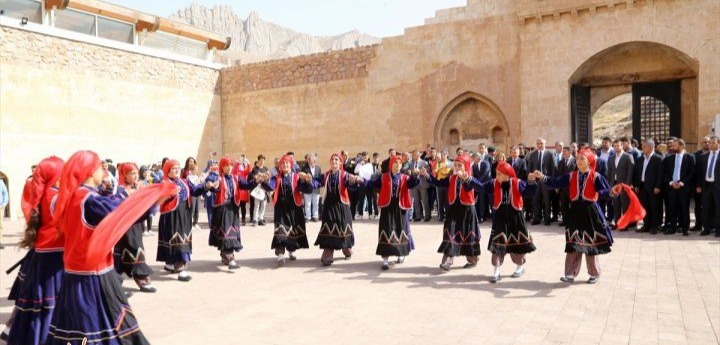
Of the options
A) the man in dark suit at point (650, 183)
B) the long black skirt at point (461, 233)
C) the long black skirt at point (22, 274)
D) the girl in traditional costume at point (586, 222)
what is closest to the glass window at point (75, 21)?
the long black skirt at point (22, 274)

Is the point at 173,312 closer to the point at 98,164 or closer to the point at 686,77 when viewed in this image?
the point at 98,164

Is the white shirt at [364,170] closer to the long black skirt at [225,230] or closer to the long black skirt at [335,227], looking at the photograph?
the long black skirt at [335,227]

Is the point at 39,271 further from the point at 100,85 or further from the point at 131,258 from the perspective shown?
the point at 100,85

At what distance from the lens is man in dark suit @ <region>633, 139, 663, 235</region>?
33.3ft

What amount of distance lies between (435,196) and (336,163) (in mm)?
6252

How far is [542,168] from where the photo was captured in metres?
11.6

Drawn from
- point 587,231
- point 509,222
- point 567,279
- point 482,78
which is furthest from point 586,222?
point 482,78

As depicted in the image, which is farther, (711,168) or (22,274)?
(711,168)

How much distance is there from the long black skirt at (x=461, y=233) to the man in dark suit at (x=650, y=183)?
484 cm

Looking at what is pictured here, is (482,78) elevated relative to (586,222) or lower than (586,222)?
elevated

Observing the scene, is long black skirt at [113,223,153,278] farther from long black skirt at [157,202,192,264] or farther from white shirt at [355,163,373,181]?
white shirt at [355,163,373,181]

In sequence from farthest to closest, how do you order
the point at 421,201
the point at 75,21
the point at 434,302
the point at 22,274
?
the point at 75,21 < the point at 421,201 < the point at 434,302 < the point at 22,274

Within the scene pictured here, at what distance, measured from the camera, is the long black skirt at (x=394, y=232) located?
24.7ft

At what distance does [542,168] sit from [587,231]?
5487 millimetres
